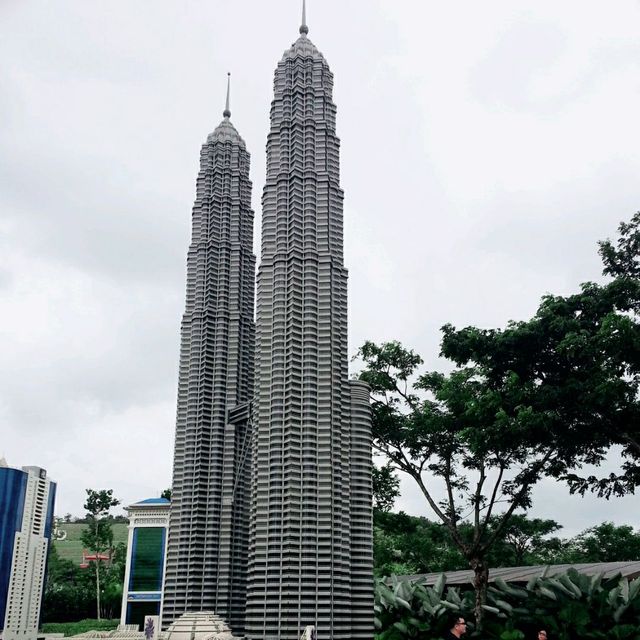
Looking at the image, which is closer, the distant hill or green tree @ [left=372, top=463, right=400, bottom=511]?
green tree @ [left=372, top=463, right=400, bottom=511]

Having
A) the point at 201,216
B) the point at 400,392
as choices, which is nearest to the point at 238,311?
the point at 201,216

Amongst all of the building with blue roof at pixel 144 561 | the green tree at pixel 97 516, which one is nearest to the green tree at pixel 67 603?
the green tree at pixel 97 516

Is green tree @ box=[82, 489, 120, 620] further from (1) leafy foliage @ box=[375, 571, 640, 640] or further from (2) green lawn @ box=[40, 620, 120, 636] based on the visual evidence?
(1) leafy foliage @ box=[375, 571, 640, 640]

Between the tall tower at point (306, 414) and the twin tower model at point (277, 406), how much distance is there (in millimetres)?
90

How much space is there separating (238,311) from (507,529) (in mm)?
33786

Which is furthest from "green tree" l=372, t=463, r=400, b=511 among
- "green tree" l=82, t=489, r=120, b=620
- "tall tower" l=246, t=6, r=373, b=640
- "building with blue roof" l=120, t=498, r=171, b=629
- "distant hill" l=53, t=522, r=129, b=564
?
"distant hill" l=53, t=522, r=129, b=564

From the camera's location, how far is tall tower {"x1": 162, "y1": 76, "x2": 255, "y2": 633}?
168 ft

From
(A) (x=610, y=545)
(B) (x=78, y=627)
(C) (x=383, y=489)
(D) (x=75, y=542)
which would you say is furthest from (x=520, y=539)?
(D) (x=75, y=542)

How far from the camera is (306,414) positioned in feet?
153

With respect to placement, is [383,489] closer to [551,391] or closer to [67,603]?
[551,391]

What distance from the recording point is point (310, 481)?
147ft

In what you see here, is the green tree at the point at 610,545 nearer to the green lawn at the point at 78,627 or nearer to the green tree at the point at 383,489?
the green tree at the point at 383,489

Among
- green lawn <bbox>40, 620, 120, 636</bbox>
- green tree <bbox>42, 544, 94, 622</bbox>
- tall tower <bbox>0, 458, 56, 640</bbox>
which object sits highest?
tall tower <bbox>0, 458, 56, 640</bbox>

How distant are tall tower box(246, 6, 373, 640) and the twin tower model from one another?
0.09m
